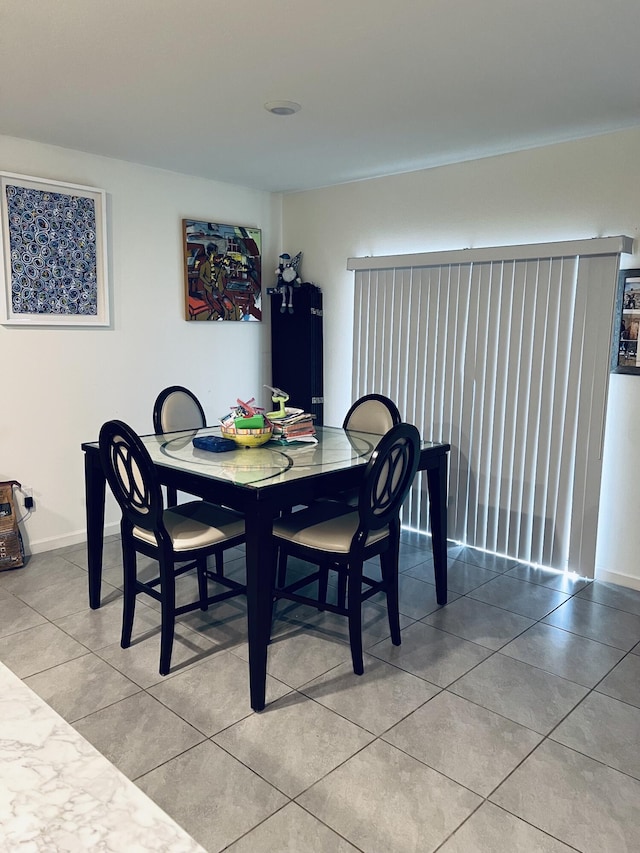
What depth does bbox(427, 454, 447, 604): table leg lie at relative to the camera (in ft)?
10.9

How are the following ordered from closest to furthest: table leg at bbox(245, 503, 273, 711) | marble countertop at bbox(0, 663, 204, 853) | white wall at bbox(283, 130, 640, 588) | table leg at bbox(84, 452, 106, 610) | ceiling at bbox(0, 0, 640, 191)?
marble countertop at bbox(0, 663, 204, 853) < ceiling at bbox(0, 0, 640, 191) < table leg at bbox(245, 503, 273, 711) < table leg at bbox(84, 452, 106, 610) < white wall at bbox(283, 130, 640, 588)

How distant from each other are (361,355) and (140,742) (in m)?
3.09

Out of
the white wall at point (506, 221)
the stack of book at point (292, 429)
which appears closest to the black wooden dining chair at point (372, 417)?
the stack of book at point (292, 429)

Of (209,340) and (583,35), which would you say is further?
(209,340)

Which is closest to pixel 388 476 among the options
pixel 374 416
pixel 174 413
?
pixel 374 416

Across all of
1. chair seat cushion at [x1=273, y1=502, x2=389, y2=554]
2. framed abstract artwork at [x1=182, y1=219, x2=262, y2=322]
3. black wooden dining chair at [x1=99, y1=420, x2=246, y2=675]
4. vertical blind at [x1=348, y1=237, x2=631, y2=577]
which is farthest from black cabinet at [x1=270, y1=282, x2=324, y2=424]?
black wooden dining chair at [x1=99, y1=420, x2=246, y2=675]

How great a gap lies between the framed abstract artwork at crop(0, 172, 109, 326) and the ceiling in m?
0.31

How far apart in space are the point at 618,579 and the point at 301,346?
8.81 feet

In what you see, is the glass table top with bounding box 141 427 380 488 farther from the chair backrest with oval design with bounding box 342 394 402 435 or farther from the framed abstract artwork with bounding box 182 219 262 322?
the framed abstract artwork with bounding box 182 219 262 322

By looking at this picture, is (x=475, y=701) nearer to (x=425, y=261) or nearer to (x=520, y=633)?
(x=520, y=633)

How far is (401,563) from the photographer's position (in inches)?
156

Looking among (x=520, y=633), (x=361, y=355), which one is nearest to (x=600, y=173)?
(x=361, y=355)

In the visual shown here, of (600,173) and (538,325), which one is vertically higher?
(600,173)

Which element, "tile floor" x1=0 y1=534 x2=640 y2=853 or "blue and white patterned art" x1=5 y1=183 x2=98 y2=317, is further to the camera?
"blue and white patterned art" x1=5 y1=183 x2=98 y2=317
